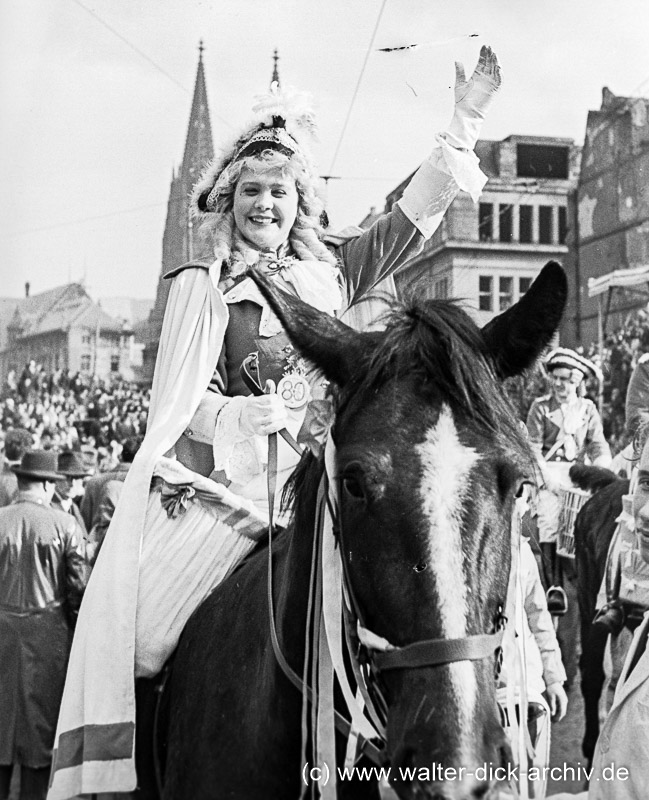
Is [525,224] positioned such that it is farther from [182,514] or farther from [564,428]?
[182,514]

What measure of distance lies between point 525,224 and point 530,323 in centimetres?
1303

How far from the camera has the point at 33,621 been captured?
20.5ft

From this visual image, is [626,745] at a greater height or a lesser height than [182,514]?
lesser

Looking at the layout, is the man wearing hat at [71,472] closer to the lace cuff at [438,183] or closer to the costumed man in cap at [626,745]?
the lace cuff at [438,183]

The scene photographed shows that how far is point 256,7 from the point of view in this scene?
866 cm

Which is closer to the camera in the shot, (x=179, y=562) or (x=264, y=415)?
(x=264, y=415)

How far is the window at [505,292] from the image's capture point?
9.73 m

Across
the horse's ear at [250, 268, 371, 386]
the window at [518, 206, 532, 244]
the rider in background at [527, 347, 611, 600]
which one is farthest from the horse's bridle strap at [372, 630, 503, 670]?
the window at [518, 206, 532, 244]

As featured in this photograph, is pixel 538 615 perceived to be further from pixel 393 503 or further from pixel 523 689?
pixel 393 503

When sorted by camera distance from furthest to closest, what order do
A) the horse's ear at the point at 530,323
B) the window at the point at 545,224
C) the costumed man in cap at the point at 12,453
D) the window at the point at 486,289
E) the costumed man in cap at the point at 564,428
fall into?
the window at the point at 545,224
the window at the point at 486,289
the costumed man in cap at the point at 564,428
the costumed man in cap at the point at 12,453
the horse's ear at the point at 530,323

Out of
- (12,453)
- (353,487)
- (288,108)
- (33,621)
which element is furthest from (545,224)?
(353,487)

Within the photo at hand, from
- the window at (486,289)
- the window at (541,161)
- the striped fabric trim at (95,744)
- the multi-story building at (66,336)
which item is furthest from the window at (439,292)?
the multi-story building at (66,336)

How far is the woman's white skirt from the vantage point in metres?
3.01

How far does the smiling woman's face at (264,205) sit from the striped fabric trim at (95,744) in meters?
1.74
